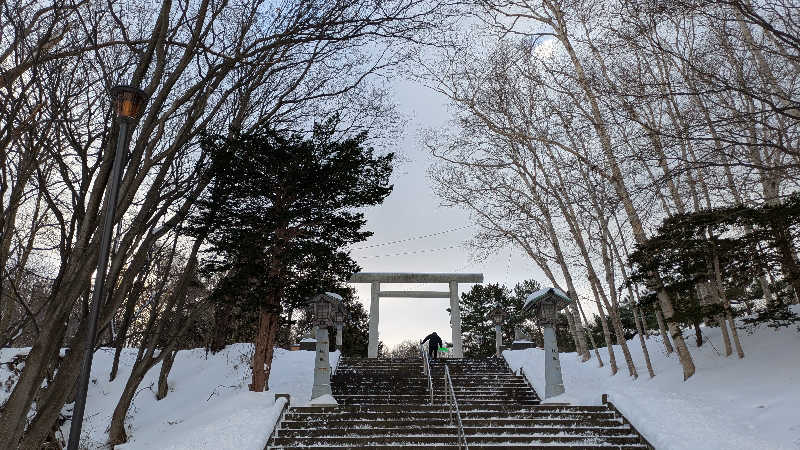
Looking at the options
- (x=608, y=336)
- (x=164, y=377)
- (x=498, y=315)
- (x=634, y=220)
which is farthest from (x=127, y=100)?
(x=498, y=315)

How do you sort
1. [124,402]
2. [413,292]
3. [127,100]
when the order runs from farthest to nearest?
1. [413,292]
2. [124,402]
3. [127,100]

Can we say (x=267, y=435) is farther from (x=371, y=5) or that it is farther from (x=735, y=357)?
(x=735, y=357)

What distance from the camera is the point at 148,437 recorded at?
35.2 feet

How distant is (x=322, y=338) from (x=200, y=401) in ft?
15.7

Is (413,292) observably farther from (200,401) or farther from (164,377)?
(164,377)

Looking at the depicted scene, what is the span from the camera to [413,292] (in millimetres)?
19781

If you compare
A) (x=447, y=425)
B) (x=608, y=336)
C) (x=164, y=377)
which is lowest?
(x=447, y=425)

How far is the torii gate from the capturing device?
19.1 meters

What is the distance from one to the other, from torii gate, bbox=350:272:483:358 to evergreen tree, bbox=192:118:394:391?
23.0 ft

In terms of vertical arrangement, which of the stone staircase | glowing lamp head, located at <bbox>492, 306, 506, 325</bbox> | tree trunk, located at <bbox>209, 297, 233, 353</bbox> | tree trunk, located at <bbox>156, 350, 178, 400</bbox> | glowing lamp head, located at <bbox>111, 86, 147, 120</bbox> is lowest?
the stone staircase

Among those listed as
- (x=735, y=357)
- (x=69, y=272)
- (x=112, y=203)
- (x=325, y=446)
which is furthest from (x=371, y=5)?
(x=735, y=357)

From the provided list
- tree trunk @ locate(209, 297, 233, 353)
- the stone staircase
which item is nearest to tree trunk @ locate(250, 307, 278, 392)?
the stone staircase

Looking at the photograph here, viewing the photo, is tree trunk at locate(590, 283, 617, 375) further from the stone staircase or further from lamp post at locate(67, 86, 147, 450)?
lamp post at locate(67, 86, 147, 450)

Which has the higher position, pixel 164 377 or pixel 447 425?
pixel 164 377
